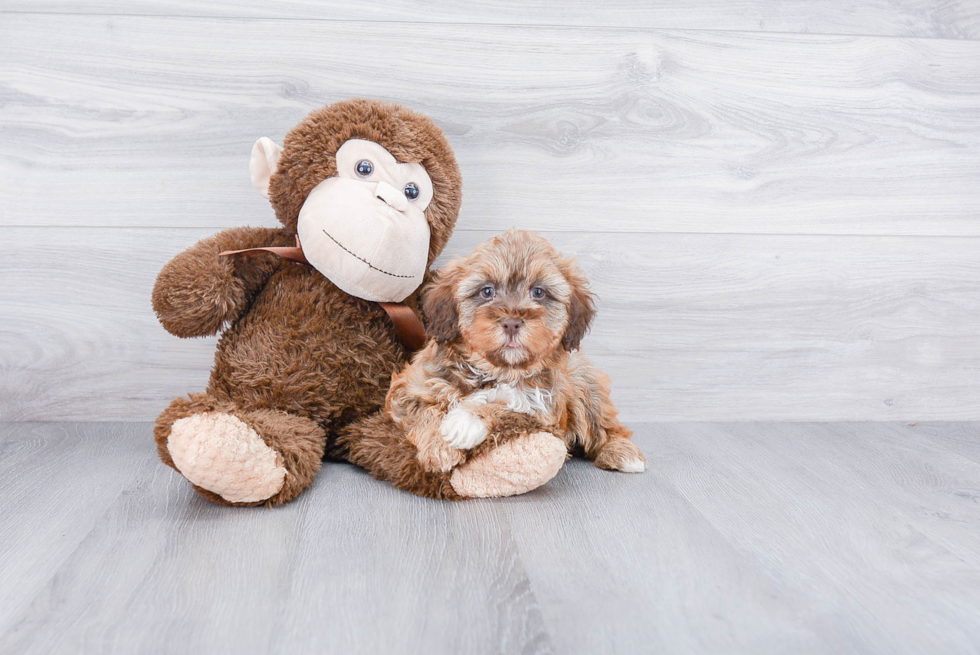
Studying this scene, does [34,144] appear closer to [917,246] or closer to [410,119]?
[410,119]

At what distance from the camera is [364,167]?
1244 mm

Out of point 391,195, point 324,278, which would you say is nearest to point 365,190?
point 391,195

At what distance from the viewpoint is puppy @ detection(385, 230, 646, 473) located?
1.09m

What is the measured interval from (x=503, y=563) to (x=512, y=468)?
202 millimetres

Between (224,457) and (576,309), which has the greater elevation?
(576,309)

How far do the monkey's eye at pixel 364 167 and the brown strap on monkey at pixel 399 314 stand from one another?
168 mm

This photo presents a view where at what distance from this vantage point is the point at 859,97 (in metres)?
1.61

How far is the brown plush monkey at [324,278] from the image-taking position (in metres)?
1.21

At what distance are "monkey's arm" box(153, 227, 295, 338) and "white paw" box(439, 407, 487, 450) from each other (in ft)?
1.47

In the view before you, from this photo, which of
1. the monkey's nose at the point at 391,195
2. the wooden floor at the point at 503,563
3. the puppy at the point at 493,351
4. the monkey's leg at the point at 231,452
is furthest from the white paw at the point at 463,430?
Result: the monkey's nose at the point at 391,195

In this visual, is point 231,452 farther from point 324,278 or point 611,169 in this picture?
point 611,169

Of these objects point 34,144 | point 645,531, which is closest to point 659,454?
point 645,531

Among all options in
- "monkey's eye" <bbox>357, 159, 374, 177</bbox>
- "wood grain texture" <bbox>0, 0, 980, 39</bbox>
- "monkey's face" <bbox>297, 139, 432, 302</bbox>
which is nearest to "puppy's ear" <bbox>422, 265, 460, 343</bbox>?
"monkey's face" <bbox>297, 139, 432, 302</bbox>

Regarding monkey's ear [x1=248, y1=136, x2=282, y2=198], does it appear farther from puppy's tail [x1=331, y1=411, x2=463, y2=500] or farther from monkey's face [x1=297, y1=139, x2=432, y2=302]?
puppy's tail [x1=331, y1=411, x2=463, y2=500]
